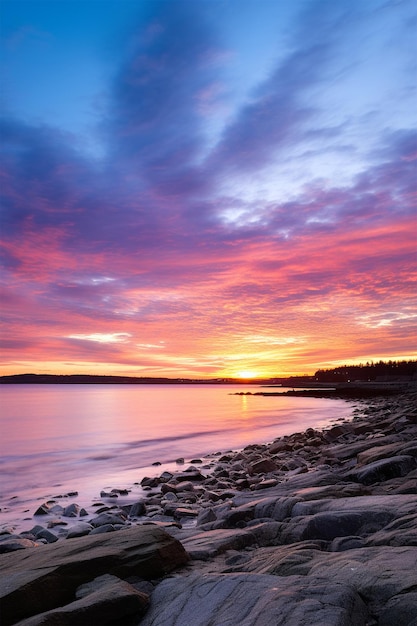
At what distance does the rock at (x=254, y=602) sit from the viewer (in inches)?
130

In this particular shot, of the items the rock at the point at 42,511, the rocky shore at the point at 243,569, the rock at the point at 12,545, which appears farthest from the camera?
the rock at the point at 42,511

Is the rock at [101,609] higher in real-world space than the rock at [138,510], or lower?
higher

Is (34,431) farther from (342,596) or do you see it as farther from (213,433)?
(342,596)

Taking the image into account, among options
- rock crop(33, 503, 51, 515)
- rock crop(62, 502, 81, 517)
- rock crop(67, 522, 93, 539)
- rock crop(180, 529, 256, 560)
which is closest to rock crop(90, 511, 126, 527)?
rock crop(67, 522, 93, 539)

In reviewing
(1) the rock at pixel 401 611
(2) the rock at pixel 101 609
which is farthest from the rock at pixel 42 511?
(1) the rock at pixel 401 611

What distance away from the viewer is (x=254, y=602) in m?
3.70

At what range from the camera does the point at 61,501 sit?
41.2 feet

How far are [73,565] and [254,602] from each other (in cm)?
206

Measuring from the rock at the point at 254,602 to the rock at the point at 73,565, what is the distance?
21.9 inches

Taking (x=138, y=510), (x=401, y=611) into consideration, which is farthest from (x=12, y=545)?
(x=401, y=611)

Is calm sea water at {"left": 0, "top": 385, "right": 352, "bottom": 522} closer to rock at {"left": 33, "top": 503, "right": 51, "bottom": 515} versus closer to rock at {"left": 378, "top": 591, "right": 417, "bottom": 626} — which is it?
rock at {"left": 33, "top": 503, "right": 51, "bottom": 515}

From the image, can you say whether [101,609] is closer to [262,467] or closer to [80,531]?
[80,531]

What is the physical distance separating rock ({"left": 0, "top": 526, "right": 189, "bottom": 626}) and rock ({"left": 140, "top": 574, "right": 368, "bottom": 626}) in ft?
1.82

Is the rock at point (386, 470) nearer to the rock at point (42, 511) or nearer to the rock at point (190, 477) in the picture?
the rock at point (190, 477)
